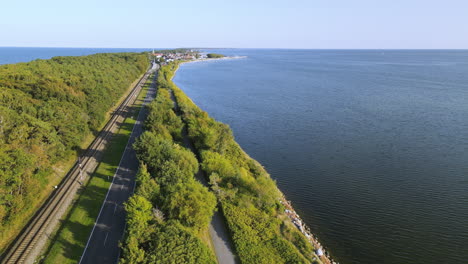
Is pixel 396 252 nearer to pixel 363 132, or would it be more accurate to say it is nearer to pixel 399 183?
pixel 399 183

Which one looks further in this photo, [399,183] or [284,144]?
[284,144]

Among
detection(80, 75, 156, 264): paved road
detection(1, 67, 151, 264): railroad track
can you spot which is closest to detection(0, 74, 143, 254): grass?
detection(1, 67, 151, 264): railroad track

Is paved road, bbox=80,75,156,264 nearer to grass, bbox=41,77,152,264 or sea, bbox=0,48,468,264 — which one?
grass, bbox=41,77,152,264

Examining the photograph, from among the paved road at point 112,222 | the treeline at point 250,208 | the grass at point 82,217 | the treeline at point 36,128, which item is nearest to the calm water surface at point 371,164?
the treeline at point 250,208

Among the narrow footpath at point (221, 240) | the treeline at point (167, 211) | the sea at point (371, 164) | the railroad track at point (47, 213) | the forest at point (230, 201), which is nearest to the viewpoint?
the treeline at point (167, 211)

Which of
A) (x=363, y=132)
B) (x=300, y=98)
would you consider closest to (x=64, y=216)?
(x=363, y=132)

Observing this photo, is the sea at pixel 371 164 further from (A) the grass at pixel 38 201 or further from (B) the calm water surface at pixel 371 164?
(A) the grass at pixel 38 201
